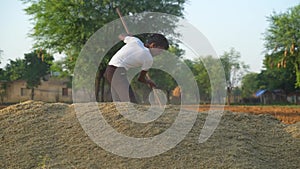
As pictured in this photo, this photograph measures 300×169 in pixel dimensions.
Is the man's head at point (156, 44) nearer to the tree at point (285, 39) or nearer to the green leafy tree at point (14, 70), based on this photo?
the tree at point (285, 39)

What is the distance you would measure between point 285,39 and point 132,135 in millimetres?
33937

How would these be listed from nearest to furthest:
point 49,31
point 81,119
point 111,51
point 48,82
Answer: point 81,119, point 111,51, point 49,31, point 48,82

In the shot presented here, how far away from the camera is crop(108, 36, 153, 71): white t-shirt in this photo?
5680 millimetres

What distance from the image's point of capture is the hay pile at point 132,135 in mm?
4430

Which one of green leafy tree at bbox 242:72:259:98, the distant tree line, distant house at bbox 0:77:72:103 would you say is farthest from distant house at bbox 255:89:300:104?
distant house at bbox 0:77:72:103

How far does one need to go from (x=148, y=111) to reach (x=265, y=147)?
1572 mm

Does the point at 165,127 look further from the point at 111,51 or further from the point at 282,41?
the point at 282,41

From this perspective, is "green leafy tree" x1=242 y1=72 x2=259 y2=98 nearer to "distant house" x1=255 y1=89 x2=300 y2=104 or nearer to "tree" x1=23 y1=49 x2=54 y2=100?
"distant house" x1=255 y1=89 x2=300 y2=104

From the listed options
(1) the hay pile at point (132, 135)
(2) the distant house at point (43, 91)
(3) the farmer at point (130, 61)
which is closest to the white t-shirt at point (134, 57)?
(3) the farmer at point (130, 61)

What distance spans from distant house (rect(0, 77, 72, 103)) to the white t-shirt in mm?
42436

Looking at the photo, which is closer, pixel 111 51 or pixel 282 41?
pixel 111 51

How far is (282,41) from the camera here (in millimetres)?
36469

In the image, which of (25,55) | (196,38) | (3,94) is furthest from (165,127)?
(25,55)

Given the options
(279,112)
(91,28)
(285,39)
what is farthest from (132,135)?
(285,39)
